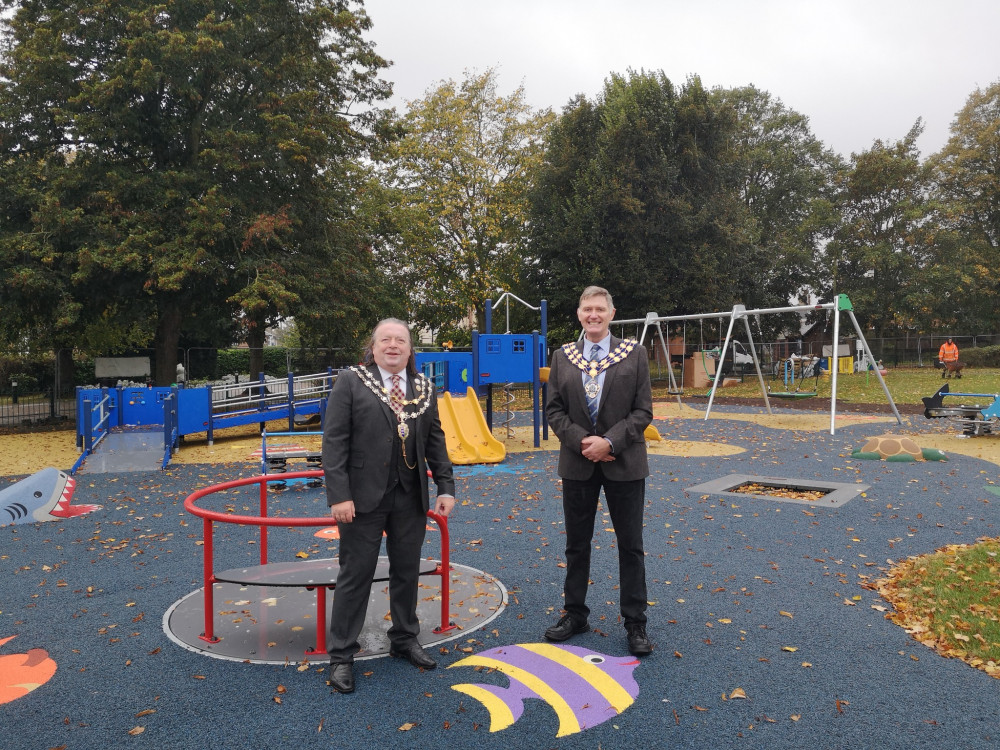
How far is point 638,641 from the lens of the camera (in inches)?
150

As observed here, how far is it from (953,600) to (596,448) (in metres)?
2.90

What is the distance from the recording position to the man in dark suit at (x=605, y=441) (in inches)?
149

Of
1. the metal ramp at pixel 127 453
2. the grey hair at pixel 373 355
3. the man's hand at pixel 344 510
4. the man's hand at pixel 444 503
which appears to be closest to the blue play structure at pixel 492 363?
the metal ramp at pixel 127 453

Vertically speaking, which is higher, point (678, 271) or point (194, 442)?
point (678, 271)

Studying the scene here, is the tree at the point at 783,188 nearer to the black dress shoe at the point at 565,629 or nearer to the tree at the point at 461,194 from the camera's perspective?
the tree at the point at 461,194

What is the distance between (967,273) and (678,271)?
718 inches

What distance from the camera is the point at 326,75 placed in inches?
796

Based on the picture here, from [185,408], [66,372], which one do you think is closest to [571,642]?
[185,408]

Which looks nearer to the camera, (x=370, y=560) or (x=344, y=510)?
(x=344, y=510)

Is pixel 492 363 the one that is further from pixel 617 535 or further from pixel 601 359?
pixel 617 535

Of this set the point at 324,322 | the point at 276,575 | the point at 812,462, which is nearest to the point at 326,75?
the point at 324,322

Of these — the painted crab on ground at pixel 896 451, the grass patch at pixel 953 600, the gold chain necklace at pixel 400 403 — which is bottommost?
the grass patch at pixel 953 600

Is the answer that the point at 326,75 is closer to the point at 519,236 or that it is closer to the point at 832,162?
the point at 519,236

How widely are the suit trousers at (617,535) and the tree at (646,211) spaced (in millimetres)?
22291
